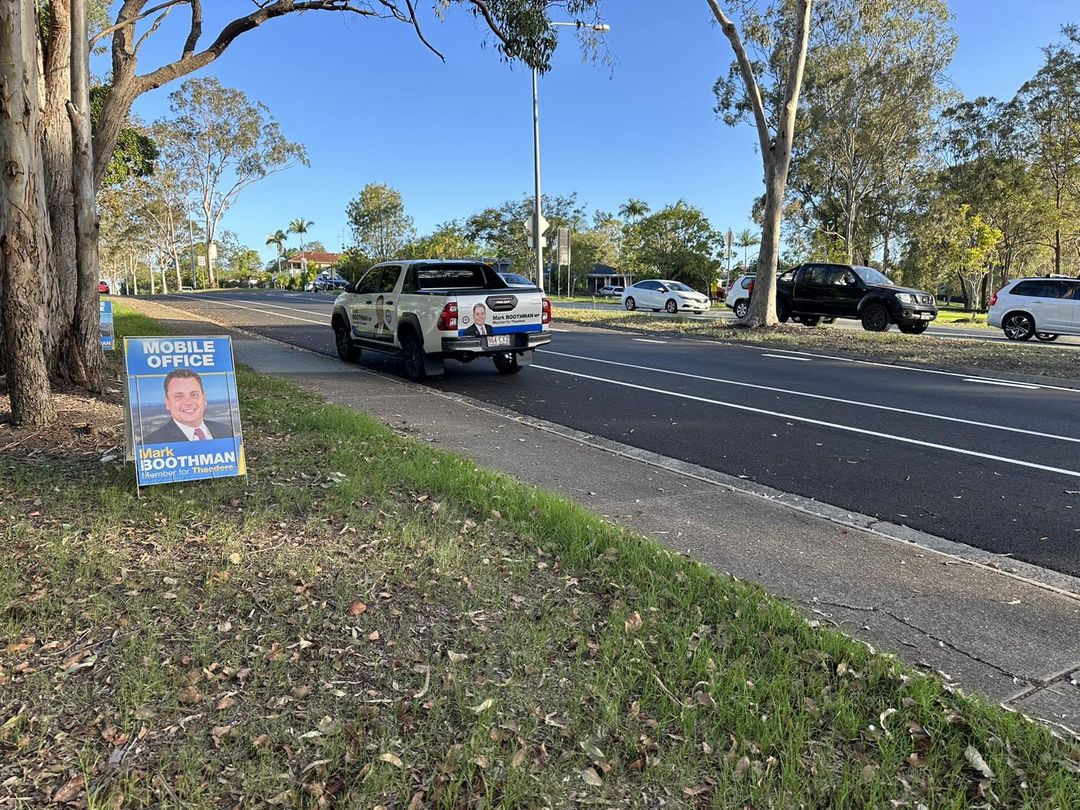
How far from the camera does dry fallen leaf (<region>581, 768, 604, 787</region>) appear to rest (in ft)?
7.71

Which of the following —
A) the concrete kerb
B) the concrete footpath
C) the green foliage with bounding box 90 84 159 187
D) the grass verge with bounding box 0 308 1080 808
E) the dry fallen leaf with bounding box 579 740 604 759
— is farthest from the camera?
the green foliage with bounding box 90 84 159 187

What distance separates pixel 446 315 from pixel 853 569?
283 inches

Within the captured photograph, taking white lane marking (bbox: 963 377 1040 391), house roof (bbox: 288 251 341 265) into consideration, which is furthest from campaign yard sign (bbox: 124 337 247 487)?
house roof (bbox: 288 251 341 265)

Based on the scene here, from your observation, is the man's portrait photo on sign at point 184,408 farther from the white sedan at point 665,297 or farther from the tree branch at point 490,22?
the white sedan at point 665,297

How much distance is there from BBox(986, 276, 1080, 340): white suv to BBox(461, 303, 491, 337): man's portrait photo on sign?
1552cm

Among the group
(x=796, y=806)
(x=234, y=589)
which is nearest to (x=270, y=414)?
(x=234, y=589)

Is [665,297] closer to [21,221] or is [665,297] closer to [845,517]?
[845,517]

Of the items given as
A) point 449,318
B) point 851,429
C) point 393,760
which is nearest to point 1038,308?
point 851,429

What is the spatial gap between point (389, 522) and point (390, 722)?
6.24 ft

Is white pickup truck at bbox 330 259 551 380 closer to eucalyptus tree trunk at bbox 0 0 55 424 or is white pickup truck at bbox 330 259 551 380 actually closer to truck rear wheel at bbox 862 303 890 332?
eucalyptus tree trunk at bbox 0 0 55 424

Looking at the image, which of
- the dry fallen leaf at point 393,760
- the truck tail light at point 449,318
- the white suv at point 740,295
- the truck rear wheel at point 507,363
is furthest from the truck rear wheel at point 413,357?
the white suv at point 740,295

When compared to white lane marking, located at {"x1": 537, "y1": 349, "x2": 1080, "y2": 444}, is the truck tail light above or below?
above

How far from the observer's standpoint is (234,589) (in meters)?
3.51

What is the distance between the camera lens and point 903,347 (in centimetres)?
1567
